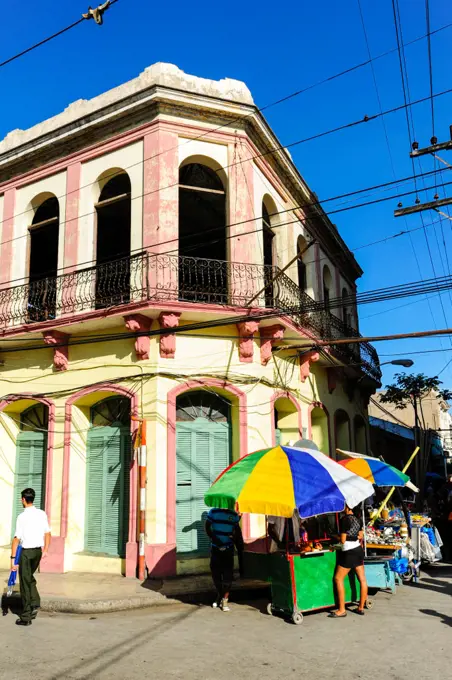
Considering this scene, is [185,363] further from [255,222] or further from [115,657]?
[115,657]

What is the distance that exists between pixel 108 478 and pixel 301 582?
5295 millimetres

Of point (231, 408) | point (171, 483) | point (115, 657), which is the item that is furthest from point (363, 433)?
point (115, 657)

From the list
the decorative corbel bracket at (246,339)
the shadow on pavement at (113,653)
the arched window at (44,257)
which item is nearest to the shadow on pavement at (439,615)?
the shadow on pavement at (113,653)

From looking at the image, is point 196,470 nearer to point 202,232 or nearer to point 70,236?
point 202,232

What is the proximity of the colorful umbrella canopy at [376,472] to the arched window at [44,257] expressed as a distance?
725 cm

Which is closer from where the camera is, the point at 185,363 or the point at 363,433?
the point at 185,363

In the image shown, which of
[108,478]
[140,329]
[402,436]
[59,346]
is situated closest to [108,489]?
[108,478]

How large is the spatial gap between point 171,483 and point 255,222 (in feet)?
19.1

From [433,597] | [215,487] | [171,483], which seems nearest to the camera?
[215,487]

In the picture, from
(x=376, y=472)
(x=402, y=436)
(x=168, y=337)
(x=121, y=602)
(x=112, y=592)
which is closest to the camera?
(x=121, y=602)

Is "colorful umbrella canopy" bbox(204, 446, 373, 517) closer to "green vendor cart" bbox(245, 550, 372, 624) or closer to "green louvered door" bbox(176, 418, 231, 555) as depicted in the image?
"green vendor cart" bbox(245, 550, 372, 624)

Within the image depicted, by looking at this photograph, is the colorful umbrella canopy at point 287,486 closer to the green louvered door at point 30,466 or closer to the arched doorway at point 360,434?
the green louvered door at point 30,466

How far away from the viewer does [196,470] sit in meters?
11.4

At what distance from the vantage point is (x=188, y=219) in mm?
15641
